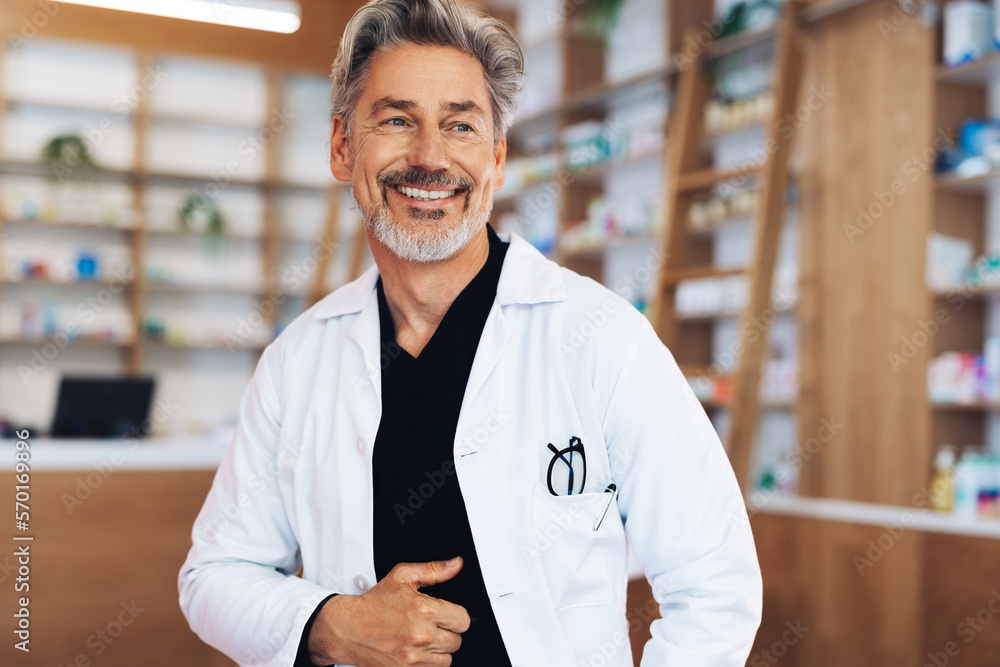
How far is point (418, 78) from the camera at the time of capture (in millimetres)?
1241

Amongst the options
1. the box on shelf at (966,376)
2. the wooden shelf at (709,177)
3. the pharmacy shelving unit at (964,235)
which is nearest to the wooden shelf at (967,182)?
the pharmacy shelving unit at (964,235)

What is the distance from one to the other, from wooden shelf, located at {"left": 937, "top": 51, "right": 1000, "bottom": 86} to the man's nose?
2.86 meters

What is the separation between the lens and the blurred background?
3.25 m

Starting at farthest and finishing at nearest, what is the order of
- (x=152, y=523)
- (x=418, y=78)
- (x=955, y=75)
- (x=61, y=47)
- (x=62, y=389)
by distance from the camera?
(x=61, y=47) < (x=62, y=389) < (x=955, y=75) < (x=152, y=523) < (x=418, y=78)

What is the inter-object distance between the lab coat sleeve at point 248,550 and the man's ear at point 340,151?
0.29 meters

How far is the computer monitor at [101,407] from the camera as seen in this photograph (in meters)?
3.90

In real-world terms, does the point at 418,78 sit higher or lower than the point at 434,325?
higher

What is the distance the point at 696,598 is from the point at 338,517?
48 cm

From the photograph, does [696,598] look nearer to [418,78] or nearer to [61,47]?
[418,78]

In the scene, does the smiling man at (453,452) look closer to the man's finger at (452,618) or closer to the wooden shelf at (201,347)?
the man's finger at (452,618)

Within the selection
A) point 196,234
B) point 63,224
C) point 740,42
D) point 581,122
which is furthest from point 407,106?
point 196,234

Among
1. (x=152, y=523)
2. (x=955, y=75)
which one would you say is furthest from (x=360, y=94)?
(x=955, y=75)

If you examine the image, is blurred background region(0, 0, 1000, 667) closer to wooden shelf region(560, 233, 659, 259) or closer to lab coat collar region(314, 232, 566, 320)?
wooden shelf region(560, 233, 659, 259)

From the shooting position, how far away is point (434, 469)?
1.21 metres
